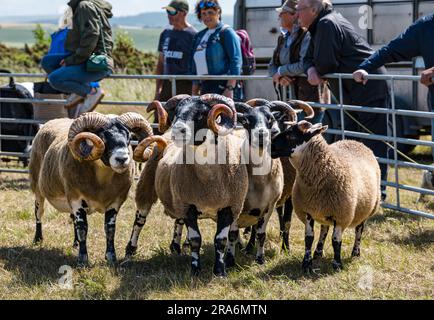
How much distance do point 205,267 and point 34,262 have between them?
1.55 meters

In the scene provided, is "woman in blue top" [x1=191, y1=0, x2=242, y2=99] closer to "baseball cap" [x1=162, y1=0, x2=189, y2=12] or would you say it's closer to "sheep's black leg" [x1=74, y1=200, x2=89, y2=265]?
"baseball cap" [x1=162, y1=0, x2=189, y2=12]

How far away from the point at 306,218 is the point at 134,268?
5.04 feet

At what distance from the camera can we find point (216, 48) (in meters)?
8.93

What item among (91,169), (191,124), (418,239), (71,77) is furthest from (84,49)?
(418,239)

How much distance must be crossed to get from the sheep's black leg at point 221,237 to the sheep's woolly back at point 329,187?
682 millimetres

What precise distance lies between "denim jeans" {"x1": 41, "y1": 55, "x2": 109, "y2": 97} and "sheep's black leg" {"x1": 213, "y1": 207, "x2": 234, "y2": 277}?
4.06 m

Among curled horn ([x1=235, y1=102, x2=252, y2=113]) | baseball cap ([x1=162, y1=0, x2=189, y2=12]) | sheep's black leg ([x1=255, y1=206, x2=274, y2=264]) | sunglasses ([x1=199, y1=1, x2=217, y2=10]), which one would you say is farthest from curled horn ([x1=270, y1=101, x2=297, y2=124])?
baseball cap ([x1=162, y1=0, x2=189, y2=12])

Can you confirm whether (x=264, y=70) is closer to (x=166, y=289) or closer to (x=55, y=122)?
(x=55, y=122)

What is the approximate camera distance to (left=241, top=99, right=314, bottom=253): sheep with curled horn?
703cm

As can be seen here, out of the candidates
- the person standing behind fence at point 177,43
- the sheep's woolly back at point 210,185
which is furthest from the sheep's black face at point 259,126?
the person standing behind fence at point 177,43

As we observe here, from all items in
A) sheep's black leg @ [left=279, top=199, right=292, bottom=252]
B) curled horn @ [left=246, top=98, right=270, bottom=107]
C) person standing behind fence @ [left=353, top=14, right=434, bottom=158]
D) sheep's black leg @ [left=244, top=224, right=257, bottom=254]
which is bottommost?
sheep's black leg @ [left=244, top=224, right=257, bottom=254]

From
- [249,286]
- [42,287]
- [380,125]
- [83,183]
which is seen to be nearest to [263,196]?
[249,286]

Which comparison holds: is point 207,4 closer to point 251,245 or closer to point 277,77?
point 277,77

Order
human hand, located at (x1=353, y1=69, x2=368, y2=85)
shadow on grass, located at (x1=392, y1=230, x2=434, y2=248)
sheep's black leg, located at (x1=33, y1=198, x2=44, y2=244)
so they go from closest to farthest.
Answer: shadow on grass, located at (x1=392, y1=230, x2=434, y2=248) < sheep's black leg, located at (x1=33, y1=198, x2=44, y2=244) < human hand, located at (x1=353, y1=69, x2=368, y2=85)
